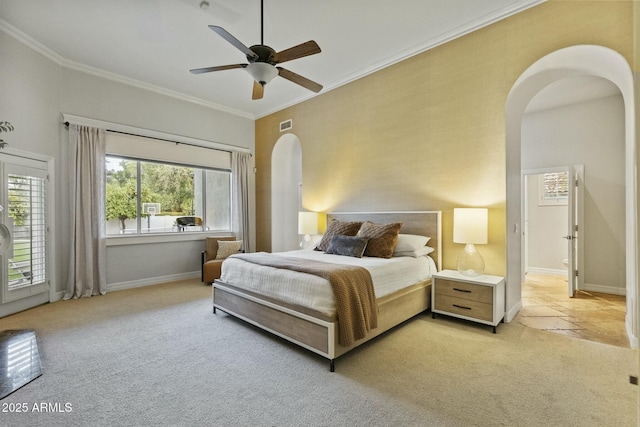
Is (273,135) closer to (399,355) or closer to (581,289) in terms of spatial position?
(399,355)

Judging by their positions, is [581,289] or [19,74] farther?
[581,289]

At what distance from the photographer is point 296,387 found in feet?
6.86

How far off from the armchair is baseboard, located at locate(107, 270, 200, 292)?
2.13ft

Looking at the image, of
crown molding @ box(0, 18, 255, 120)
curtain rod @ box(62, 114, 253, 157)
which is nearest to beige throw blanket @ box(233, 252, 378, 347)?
curtain rod @ box(62, 114, 253, 157)

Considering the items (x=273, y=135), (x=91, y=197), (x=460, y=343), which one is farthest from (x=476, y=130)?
(x=91, y=197)

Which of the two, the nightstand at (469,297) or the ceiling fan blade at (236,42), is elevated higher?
the ceiling fan blade at (236,42)

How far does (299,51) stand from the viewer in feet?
8.59

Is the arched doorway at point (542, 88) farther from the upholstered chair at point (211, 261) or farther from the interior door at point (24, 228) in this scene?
the interior door at point (24, 228)

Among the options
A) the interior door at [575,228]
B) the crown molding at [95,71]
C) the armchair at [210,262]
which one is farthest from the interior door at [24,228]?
the interior door at [575,228]

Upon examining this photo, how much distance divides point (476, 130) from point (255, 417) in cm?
352

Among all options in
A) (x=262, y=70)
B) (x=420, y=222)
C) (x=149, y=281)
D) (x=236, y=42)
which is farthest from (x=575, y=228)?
(x=149, y=281)

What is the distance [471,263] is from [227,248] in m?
3.97

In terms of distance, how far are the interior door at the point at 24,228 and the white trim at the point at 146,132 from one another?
80cm

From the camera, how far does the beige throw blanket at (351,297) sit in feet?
7.66
